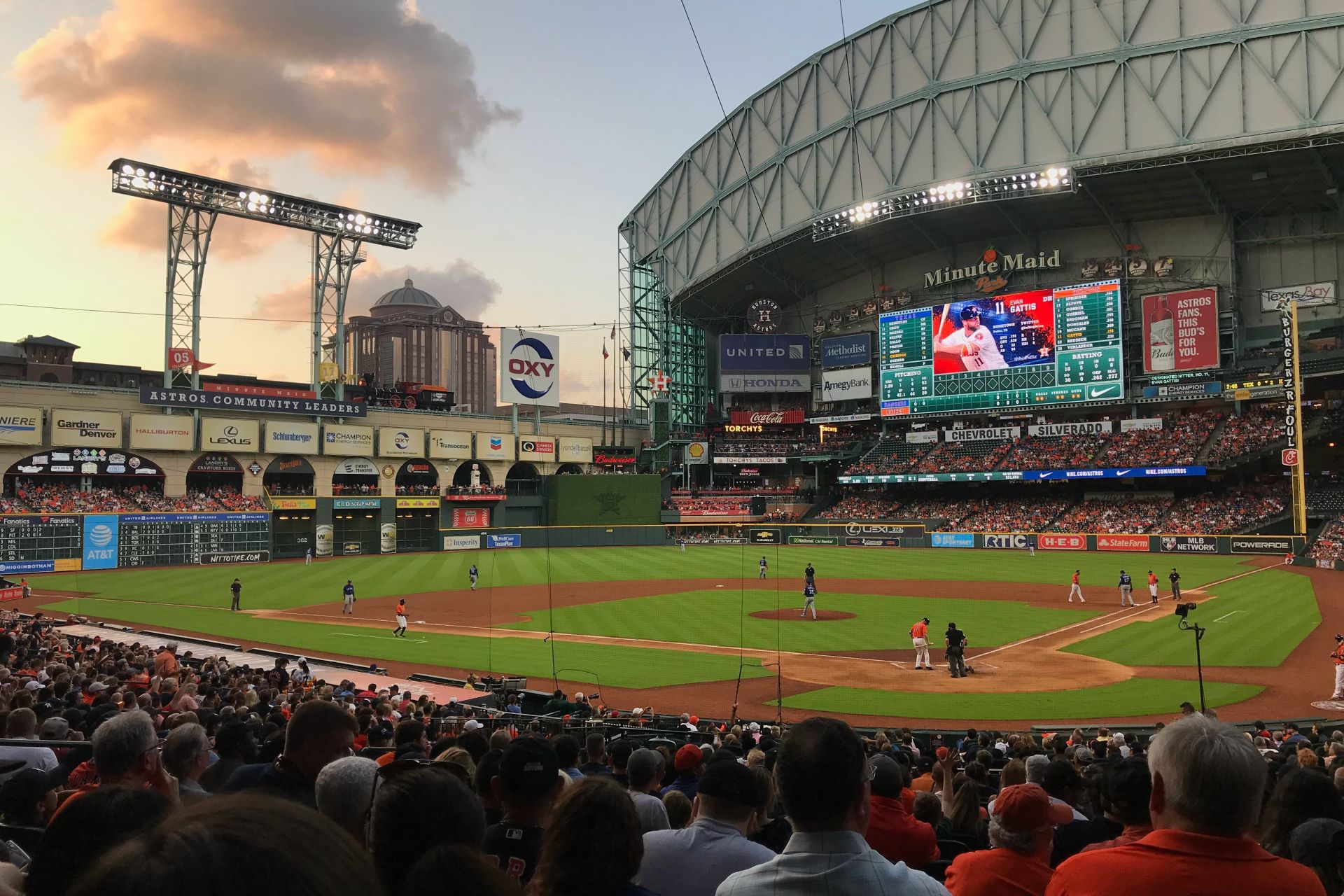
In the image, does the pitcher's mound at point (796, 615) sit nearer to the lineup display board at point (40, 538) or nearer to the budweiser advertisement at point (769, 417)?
the lineup display board at point (40, 538)

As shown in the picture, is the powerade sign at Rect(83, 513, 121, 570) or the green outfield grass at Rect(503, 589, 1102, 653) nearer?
the green outfield grass at Rect(503, 589, 1102, 653)

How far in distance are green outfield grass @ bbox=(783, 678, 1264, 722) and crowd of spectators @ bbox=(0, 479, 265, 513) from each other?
5146 centimetres

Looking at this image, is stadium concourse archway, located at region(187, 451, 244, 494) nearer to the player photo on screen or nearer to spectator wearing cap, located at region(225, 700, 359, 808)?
the player photo on screen

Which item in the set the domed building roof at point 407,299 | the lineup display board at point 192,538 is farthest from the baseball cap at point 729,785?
the domed building roof at point 407,299

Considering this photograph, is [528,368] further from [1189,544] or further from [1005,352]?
[1189,544]

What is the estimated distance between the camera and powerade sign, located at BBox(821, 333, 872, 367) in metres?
83.1

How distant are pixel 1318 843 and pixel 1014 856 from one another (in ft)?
4.36

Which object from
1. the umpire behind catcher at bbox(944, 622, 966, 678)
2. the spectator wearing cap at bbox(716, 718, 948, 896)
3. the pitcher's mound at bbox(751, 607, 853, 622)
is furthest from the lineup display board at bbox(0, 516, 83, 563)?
the spectator wearing cap at bbox(716, 718, 948, 896)

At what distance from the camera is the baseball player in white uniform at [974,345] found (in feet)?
237

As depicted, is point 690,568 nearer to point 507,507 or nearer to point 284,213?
point 507,507

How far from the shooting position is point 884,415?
79938 millimetres

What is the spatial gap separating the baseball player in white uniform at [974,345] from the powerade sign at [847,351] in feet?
30.6

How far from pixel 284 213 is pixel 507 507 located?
30.1 metres

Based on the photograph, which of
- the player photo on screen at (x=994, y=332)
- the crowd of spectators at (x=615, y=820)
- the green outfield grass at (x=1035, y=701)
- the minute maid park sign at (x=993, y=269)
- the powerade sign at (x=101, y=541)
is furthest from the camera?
the minute maid park sign at (x=993, y=269)
